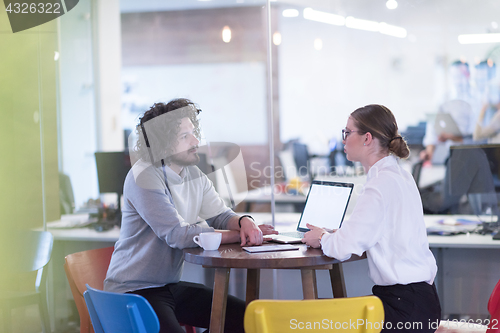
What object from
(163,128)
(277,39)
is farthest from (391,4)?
(163,128)

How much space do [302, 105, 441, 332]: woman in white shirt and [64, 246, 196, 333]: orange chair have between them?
40.1 inches

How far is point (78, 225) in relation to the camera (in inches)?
125

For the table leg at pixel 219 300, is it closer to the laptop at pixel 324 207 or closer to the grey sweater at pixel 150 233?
the grey sweater at pixel 150 233

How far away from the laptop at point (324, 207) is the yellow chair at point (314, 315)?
625mm

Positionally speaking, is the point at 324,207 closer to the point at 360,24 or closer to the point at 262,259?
the point at 262,259

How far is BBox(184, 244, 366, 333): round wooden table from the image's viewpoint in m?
1.62

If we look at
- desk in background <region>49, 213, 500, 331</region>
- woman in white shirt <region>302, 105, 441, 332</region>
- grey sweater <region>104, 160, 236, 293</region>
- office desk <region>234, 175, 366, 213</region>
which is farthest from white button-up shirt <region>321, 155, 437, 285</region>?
office desk <region>234, 175, 366, 213</region>

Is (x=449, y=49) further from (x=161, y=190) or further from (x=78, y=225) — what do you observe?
(x=78, y=225)

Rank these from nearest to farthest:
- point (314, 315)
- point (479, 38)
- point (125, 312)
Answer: point (314, 315) → point (125, 312) → point (479, 38)

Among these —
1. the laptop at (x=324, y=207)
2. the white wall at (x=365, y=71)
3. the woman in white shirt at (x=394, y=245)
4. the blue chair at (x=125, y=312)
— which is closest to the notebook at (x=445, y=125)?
the white wall at (x=365, y=71)

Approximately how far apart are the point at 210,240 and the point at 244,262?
0.22m

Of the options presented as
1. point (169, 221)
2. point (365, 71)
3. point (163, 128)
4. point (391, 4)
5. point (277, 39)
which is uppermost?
point (391, 4)

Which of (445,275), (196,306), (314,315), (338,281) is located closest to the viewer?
(314,315)

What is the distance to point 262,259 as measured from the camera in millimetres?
1618
